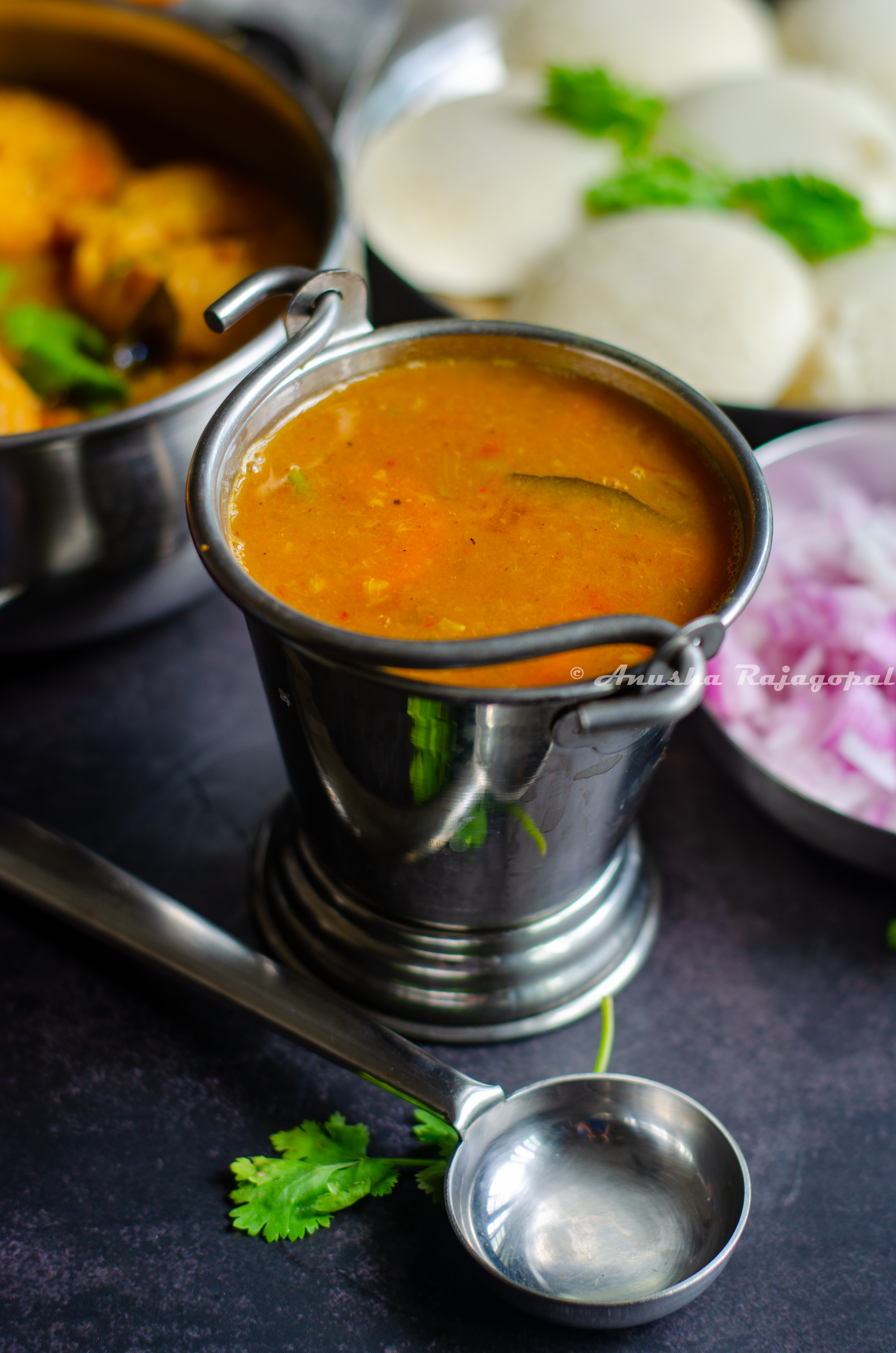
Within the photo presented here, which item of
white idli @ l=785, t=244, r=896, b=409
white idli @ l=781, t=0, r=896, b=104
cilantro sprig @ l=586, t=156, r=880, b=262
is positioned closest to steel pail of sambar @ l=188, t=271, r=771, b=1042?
white idli @ l=785, t=244, r=896, b=409

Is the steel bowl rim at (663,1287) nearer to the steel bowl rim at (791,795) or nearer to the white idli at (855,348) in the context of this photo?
the steel bowl rim at (791,795)

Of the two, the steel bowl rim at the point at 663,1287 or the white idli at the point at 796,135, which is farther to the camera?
the white idli at the point at 796,135

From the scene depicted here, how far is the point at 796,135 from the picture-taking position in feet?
6.00

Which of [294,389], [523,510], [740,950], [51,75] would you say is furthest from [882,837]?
[51,75]

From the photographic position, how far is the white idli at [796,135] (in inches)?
71.3

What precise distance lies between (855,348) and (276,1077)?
1.28m

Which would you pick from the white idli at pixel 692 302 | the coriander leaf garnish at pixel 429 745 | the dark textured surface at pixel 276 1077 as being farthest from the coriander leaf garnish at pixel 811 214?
the coriander leaf garnish at pixel 429 745

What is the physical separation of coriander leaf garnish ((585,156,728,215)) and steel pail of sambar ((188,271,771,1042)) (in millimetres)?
818

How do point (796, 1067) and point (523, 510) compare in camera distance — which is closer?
point (523, 510)

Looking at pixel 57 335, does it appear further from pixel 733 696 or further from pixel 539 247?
pixel 733 696

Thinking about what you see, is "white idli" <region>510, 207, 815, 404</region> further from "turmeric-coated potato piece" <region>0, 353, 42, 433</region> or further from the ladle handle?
the ladle handle

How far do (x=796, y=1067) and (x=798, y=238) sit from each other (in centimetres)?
126

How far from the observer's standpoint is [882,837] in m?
1.11

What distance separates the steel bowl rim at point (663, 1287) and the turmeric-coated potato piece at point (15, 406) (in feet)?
→ 2.86
